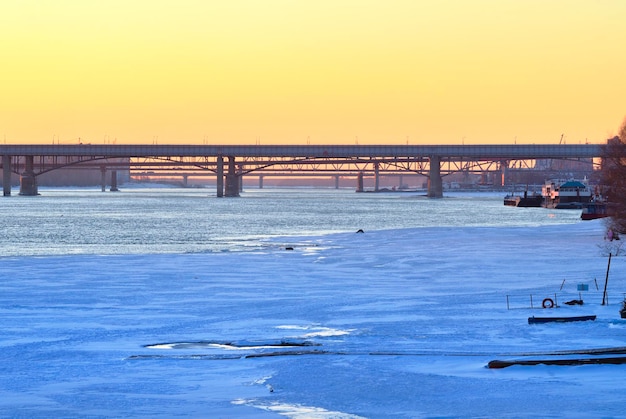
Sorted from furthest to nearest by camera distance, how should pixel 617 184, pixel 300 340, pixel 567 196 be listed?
1. pixel 567 196
2. pixel 617 184
3. pixel 300 340

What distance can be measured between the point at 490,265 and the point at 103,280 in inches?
568

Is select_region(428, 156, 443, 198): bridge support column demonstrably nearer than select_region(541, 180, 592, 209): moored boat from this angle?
No

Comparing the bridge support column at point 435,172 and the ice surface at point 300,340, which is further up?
the bridge support column at point 435,172

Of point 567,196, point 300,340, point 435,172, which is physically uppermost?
point 435,172

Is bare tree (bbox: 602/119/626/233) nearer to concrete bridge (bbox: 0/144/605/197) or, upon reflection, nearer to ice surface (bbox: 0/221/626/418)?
ice surface (bbox: 0/221/626/418)

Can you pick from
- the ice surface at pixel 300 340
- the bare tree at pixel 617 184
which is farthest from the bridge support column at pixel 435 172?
the ice surface at pixel 300 340

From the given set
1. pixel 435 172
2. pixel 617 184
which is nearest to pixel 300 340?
pixel 617 184

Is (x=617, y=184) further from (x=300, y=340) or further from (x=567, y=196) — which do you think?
(x=567, y=196)

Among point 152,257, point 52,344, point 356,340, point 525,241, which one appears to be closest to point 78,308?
point 52,344

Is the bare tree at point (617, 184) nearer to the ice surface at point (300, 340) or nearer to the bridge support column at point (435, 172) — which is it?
the ice surface at point (300, 340)

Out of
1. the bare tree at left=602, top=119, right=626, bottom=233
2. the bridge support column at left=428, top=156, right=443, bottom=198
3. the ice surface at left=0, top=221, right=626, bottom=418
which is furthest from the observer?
A: the bridge support column at left=428, top=156, right=443, bottom=198

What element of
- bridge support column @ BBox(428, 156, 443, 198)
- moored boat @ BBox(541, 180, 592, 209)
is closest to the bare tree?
moored boat @ BBox(541, 180, 592, 209)

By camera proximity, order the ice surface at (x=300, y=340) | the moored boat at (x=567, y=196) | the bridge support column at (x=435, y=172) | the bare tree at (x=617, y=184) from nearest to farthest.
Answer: the ice surface at (x=300, y=340)
the bare tree at (x=617, y=184)
the moored boat at (x=567, y=196)
the bridge support column at (x=435, y=172)

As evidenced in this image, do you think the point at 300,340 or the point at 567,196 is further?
the point at 567,196
